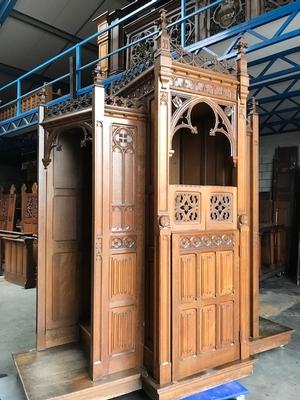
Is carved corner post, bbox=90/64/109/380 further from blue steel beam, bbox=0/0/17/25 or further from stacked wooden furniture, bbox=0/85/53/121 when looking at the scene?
blue steel beam, bbox=0/0/17/25

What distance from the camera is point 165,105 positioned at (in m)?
2.32

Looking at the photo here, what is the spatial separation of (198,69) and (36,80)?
9.68 meters

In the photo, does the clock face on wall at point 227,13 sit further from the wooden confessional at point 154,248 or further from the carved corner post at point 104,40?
the carved corner post at point 104,40

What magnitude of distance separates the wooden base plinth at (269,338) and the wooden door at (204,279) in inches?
18.0

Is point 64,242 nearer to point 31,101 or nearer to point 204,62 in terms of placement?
point 204,62

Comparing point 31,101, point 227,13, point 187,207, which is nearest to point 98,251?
point 187,207

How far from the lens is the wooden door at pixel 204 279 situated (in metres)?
2.39

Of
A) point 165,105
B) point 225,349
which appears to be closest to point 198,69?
point 165,105

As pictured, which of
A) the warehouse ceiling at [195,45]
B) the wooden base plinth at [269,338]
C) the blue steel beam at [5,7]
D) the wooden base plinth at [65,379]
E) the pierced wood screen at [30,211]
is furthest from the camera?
the blue steel beam at [5,7]

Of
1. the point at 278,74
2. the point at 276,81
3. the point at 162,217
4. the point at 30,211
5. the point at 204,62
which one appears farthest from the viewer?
the point at 30,211

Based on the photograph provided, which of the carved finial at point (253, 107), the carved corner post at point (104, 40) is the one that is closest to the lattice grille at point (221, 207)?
the carved finial at point (253, 107)

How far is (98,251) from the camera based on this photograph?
232 cm

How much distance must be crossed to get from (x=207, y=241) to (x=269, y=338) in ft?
4.27

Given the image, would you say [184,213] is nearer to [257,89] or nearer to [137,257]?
[137,257]
